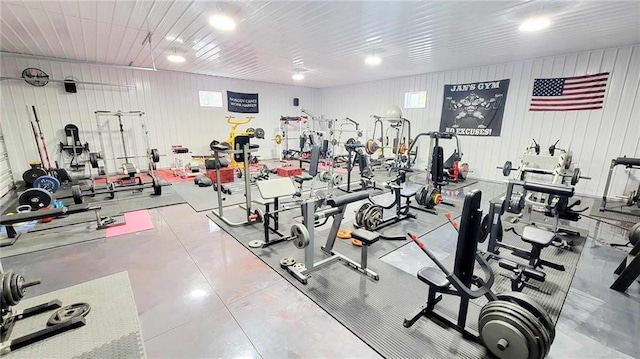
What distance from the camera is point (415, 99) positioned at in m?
8.82

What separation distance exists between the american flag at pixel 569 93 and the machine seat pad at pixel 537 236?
203 inches

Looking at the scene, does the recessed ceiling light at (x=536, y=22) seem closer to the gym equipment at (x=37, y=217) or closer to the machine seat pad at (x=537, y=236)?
the machine seat pad at (x=537, y=236)

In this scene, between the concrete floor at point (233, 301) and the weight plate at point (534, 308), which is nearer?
the weight plate at point (534, 308)

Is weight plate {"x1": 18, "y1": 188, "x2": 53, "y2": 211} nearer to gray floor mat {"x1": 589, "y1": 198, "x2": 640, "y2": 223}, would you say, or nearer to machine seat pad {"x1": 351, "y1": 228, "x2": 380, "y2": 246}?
machine seat pad {"x1": 351, "y1": 228, "x2": 380, "y2": 246}

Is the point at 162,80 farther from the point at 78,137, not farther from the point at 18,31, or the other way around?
the point at 18,31

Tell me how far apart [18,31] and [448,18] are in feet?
23.1

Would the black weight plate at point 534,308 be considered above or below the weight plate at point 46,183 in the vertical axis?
below

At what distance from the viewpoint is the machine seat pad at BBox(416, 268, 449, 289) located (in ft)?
6.54

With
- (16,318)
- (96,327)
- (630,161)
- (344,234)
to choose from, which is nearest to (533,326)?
(344,234)

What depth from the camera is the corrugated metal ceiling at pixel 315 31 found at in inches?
136

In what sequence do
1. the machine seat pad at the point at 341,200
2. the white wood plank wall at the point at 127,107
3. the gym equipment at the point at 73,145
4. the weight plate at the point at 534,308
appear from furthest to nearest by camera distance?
the gym equipment at the point at 73,145 → the white wood plank wall at the point at 127,107 → the machine seat pad at the point at 341,200 → the weight plate at the point at 534,308

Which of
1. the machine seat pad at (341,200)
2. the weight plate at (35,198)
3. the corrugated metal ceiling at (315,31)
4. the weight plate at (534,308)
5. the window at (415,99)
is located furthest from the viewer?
the window at (415,99)

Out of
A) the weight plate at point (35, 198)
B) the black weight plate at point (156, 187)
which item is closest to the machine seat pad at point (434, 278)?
the weight plate at point (35, 198)

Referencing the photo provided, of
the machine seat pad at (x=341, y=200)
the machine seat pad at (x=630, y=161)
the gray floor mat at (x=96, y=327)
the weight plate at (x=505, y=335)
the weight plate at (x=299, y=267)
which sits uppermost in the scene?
the machine seat pad at (x=630, y=161)
